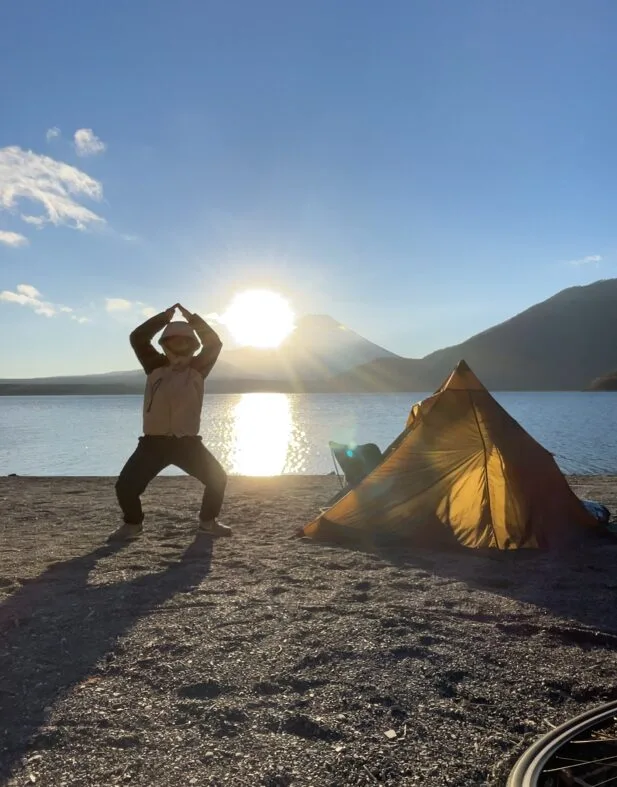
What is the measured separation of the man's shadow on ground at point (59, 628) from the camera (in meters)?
3.33

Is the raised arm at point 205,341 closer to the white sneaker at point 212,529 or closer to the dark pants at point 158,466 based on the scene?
the dark pants at point 158,466

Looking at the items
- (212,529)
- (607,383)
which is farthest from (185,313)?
(607,383)

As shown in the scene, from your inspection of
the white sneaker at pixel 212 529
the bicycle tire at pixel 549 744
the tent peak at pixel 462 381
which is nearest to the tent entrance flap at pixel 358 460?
the tent peak at pixel 462 381

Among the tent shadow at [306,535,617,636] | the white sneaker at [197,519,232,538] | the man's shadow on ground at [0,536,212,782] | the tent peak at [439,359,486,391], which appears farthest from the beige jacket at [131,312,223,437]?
the tent peak at [439,359,486,391]

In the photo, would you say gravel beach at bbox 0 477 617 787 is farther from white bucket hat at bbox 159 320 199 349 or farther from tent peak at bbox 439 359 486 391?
white bucket hat at bbox 159 320 199 349

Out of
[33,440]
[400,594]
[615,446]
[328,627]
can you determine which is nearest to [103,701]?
[328,627]

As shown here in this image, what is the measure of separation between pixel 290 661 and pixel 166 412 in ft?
14.1

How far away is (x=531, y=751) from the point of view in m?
2.94

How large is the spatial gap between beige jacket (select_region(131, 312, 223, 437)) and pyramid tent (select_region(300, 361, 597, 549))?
213cm

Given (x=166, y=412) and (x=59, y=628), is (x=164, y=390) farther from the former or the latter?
(x=59, y=628)

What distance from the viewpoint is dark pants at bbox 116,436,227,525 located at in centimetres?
764

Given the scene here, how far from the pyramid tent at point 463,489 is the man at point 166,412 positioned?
75.3 inches

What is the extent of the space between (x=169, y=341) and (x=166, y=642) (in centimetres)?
423

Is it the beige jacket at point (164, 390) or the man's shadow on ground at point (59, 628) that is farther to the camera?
the beige jacket at point (164, 390)
